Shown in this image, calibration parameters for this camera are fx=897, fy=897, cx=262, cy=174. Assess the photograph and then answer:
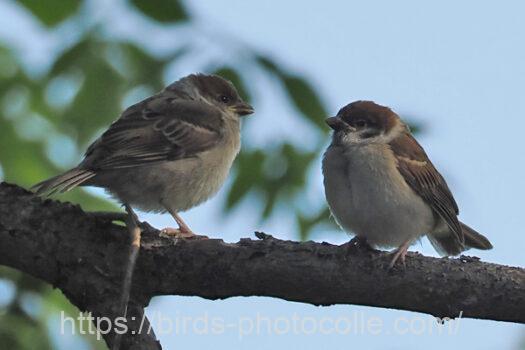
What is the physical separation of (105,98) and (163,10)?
0.96m

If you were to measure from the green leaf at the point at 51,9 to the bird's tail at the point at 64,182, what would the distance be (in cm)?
92

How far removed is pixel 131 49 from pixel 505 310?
2.32 m

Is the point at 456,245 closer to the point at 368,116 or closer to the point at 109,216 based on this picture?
the point at 368,116

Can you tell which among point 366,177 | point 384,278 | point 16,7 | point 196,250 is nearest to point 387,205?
point 366,177

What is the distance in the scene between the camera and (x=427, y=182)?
17.6ft

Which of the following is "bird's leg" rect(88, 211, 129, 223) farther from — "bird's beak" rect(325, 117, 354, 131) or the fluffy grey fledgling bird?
"bird's beak" rect(325, 117, 354, 131)

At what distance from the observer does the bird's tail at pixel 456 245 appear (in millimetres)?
5594

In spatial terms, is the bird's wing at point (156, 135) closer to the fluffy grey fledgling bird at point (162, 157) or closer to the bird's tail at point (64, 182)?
the fluffy grey fledgling bird at point (162, 157)

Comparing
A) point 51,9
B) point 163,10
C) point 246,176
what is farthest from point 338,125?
point 51,9

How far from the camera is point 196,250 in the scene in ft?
12.8

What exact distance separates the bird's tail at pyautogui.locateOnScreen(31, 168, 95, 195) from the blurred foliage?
170 mm

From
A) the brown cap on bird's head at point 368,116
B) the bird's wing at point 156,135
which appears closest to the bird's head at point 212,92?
the bird's wing at point 156,135

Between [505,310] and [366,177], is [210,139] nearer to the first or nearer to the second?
[366,177]

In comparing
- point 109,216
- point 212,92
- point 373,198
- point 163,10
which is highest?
point 212,92
